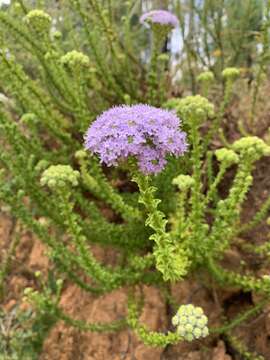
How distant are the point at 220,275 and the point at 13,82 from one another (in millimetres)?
1521

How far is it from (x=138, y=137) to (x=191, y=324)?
773mm

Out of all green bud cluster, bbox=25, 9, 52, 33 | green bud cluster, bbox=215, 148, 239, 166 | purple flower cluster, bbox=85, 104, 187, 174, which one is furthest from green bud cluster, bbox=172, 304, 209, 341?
green bud cluster, bbox=25, 9, 52, 33

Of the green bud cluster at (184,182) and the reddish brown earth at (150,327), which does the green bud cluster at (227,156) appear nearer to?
the green bud cluster at (184,182)

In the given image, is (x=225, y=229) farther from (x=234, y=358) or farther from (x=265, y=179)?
(x=265, y=179)

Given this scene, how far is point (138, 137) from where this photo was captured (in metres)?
1.63

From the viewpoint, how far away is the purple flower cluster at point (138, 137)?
64.0 inches

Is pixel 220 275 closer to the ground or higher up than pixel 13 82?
closer to the ground

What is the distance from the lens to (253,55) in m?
5.01

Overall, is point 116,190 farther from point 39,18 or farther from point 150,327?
point 39,18

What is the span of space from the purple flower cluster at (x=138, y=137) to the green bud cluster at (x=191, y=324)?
0.63m

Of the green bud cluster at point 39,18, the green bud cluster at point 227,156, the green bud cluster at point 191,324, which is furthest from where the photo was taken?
the green bud cluster at point 39,18

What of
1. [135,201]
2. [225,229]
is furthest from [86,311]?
[225,229]

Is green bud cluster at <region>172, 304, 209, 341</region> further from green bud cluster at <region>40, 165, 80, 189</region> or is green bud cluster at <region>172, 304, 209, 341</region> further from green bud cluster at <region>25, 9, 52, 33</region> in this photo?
green bud cluster at <region>25, 9, 52, 33</region>

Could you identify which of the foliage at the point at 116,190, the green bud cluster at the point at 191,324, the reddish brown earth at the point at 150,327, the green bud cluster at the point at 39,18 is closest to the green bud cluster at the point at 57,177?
the foliage at the point at 116,190
